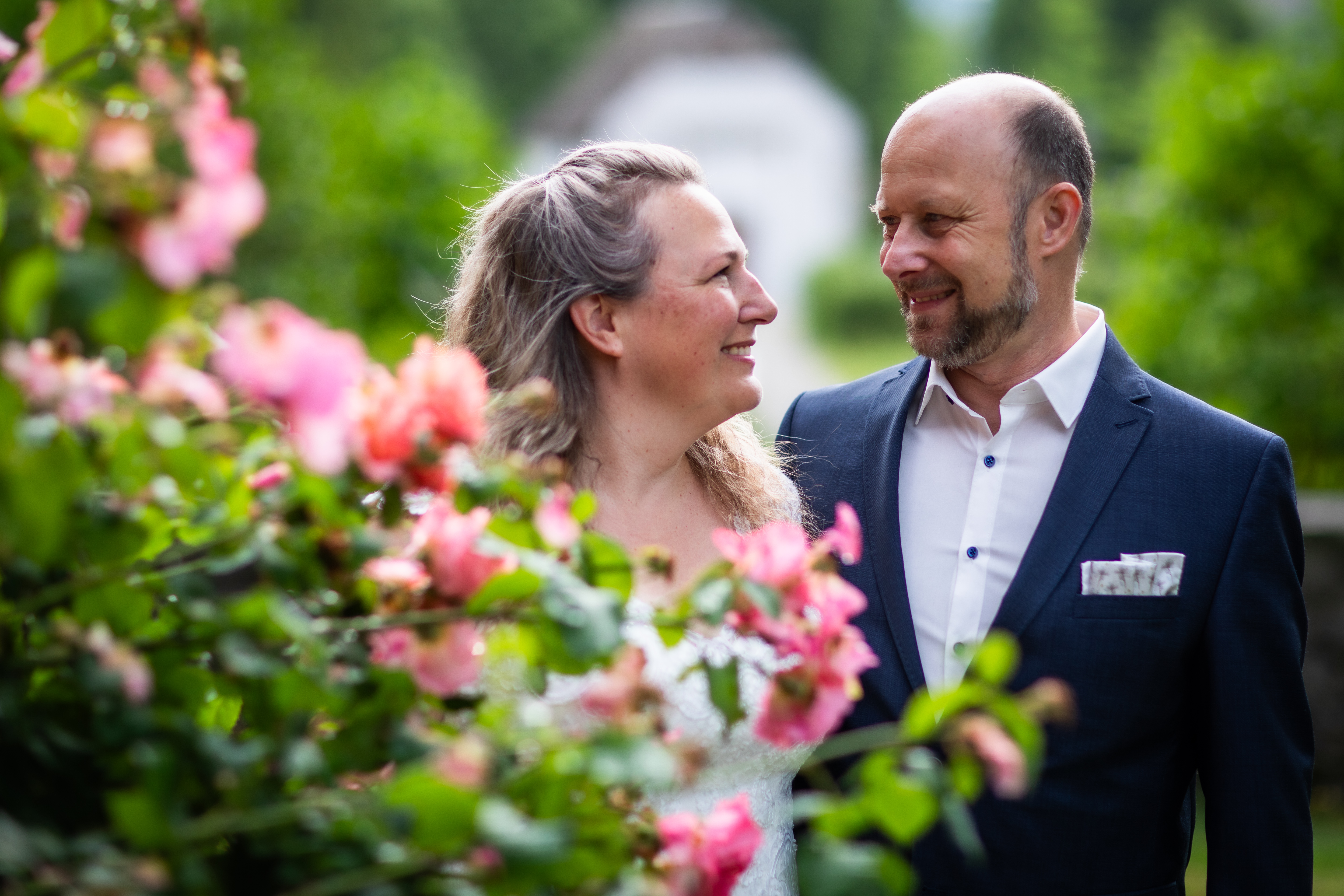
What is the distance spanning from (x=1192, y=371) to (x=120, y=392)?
7.48 metres

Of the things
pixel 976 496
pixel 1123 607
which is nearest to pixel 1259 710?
pixel 1123 607

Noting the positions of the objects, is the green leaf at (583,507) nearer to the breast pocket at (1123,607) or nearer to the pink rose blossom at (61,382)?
the pink rose blossom at (61,382)

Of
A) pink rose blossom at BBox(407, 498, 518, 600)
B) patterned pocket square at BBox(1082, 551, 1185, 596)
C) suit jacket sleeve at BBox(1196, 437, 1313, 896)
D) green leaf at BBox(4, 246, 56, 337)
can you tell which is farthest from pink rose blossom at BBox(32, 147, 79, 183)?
suit jacket sleeve at BBox(1196, 437, 1313, 896)

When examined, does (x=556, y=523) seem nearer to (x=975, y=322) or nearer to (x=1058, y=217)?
(x=975, y=322)

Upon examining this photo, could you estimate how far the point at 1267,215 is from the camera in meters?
7.52

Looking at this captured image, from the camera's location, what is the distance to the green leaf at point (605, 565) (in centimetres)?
97

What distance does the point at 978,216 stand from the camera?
242 cm

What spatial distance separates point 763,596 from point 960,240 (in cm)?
163

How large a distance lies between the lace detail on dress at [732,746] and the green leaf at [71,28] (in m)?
1.27

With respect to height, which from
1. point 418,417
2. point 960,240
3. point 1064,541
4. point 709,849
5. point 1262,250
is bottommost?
point 709,849

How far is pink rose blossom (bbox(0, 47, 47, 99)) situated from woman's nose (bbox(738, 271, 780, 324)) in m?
1.50

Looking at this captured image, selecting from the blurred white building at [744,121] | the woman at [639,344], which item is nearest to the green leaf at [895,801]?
the woman at [639,344]

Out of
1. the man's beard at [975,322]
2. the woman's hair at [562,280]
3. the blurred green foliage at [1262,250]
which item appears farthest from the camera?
the blurred green foliage at [1262,250]

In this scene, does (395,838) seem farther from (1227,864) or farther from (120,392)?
(1227,864)
